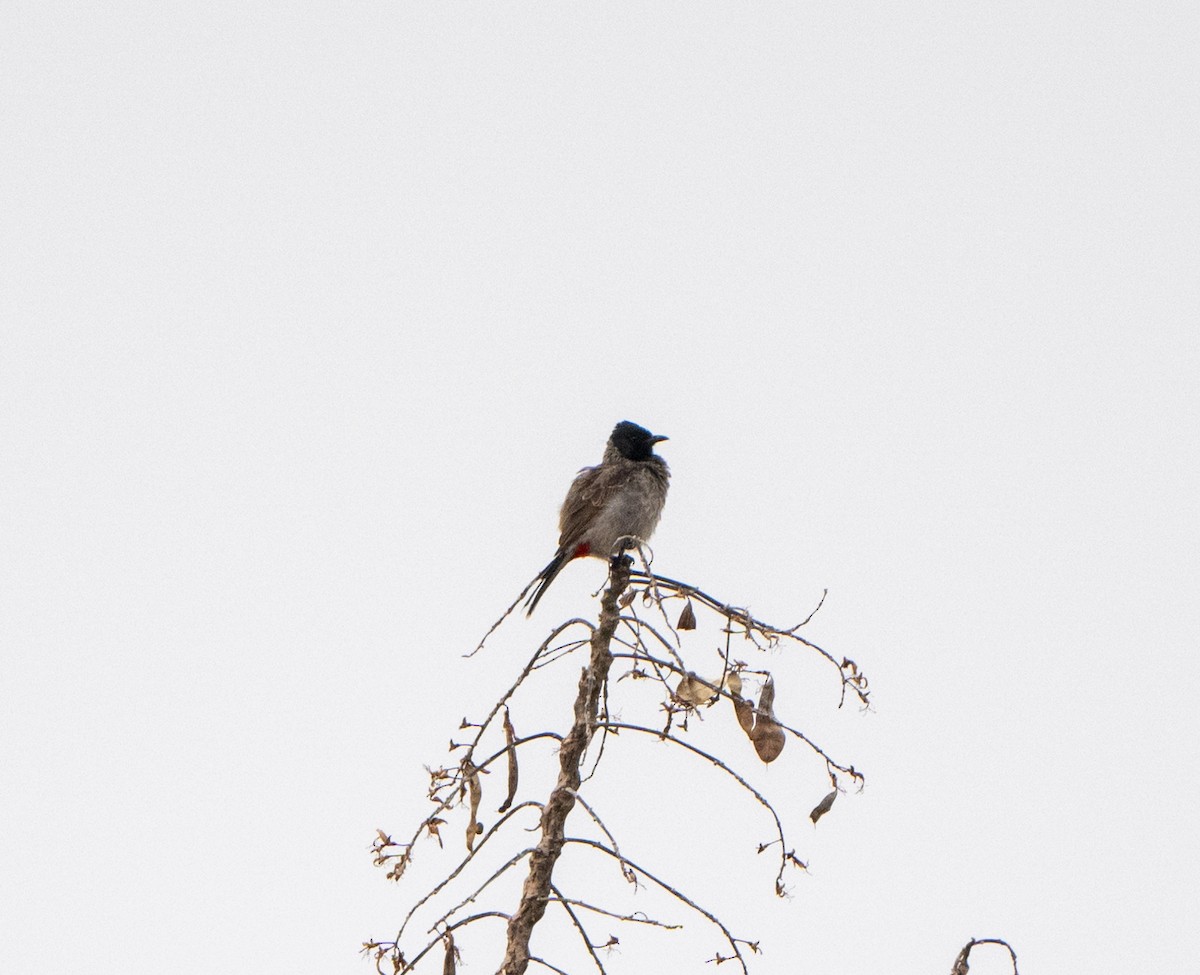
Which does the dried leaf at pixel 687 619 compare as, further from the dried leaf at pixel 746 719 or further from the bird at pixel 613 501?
the bird at pixel 613 501

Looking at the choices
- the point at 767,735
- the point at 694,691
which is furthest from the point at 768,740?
the point at 694,691

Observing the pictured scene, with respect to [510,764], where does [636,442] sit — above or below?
above

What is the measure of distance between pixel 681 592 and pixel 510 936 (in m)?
1.02

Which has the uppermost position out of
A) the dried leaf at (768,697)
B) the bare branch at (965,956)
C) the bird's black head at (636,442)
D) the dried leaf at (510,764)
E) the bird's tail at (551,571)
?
the bird's black head at (636,442)

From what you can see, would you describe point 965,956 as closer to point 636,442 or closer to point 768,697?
point 768,697

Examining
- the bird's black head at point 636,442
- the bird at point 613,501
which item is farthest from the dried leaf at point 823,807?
the bird's black head at point 636,442

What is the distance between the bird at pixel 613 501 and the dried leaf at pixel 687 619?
401cm

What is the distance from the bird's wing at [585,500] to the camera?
328 inches

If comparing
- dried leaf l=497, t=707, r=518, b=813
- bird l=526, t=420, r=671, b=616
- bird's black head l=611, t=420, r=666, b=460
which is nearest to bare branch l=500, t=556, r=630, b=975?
dried leaf l=497, t=707, r=518, b=813

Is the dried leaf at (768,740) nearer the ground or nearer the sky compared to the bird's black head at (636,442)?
nearer the ground

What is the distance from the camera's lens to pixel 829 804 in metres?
3.64

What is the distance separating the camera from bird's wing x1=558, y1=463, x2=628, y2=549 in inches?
328

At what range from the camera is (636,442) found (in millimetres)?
8797

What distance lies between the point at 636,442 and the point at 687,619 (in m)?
4.89
